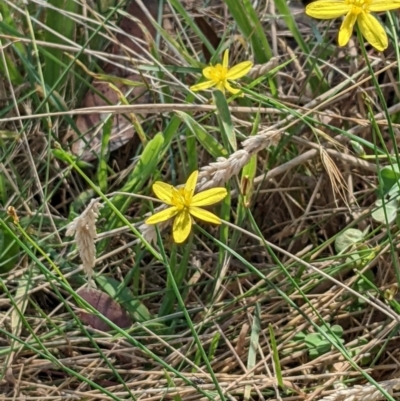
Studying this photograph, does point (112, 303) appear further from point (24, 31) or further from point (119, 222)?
point (24, 31)

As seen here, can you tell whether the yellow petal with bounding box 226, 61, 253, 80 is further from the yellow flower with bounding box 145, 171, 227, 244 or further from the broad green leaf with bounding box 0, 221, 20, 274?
the broad green leaf with bounding box 0, 221, 20, 274

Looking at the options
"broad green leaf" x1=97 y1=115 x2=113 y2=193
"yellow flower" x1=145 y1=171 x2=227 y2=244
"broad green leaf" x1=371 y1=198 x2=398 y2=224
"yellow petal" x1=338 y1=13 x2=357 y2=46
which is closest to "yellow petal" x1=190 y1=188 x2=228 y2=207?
"yellow flower" x1=145 y1=171 x2=227 y2=244

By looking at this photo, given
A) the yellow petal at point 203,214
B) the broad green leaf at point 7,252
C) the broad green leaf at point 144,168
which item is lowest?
the broad green leaf at point 7,252

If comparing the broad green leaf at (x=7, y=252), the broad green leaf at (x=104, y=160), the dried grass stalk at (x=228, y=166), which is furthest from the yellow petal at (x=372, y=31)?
the broad green leaf at (x=7, y=252)

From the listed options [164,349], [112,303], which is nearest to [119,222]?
[112,303]

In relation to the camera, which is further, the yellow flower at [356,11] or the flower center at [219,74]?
the flower center at [219,74]

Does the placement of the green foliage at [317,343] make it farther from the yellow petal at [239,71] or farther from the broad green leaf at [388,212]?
the yellow petal at [239,71]
